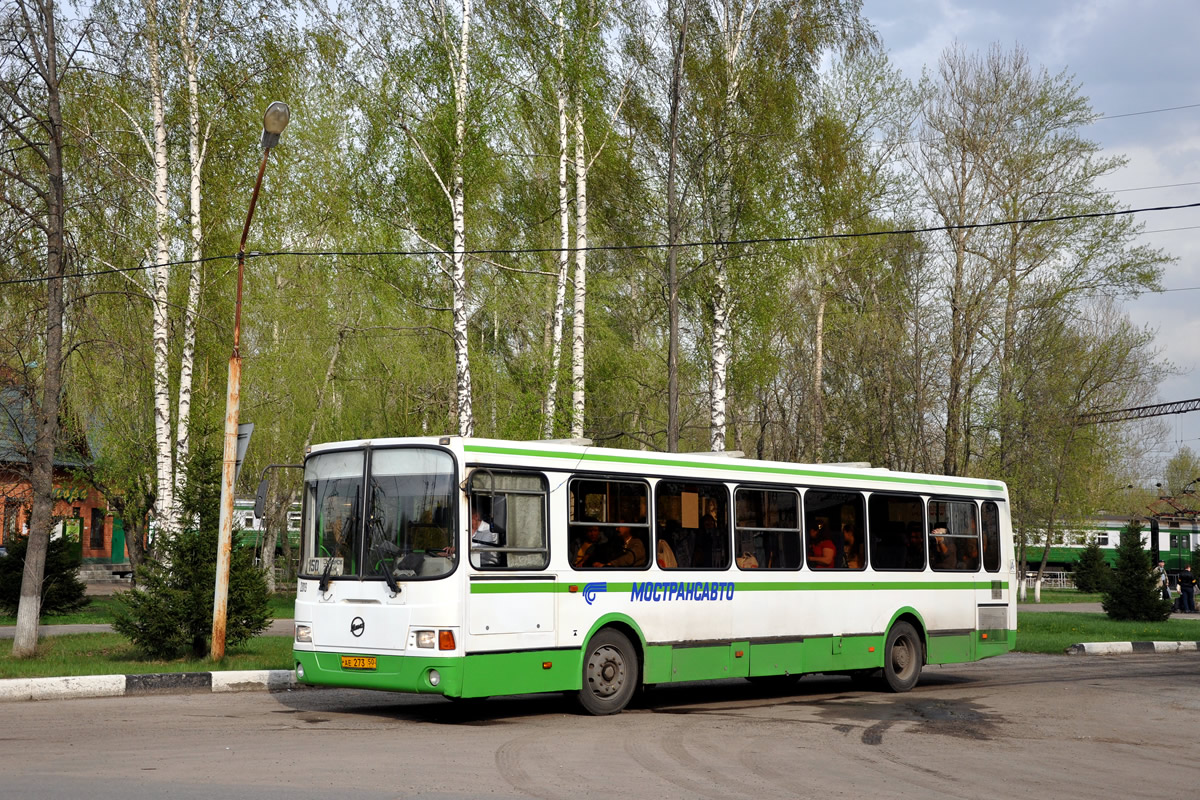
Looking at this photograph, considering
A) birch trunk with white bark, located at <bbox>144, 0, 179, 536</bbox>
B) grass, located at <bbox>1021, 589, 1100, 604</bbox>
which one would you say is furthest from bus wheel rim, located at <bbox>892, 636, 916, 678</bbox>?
grass, located at <bbox>1021, 589, 1100, 604</bbox>

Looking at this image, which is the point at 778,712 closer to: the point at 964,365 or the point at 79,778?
the point at 79,778

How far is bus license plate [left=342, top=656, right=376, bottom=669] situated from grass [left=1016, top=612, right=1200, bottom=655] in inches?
612

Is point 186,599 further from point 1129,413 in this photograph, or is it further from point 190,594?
point 1129,413

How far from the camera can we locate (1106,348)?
1577 inches

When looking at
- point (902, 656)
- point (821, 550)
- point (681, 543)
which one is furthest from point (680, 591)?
point (902, 656)

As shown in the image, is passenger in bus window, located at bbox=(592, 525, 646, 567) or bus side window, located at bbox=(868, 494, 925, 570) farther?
bus side window, located at bbox=(868, 494, 925, 570)

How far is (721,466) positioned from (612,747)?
4.65 m

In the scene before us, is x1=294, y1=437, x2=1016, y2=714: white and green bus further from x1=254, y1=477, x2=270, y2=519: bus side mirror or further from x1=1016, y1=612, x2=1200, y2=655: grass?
x1=1016, y1=612, x2=1200, y2=655: grass

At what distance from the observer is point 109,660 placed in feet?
58.5

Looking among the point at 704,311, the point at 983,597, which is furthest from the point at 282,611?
the point at 983,597

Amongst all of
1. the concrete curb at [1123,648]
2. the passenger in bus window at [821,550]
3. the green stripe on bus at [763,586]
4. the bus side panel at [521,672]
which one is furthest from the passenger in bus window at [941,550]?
the concrete curb at [1123,648]

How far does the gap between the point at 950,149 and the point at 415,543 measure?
27.9 metres

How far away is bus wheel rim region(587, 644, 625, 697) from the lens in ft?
43.7

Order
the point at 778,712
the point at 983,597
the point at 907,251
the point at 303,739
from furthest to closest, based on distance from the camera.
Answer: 1. the point at 907,251
2. the point at 983,597
3. the point at 778,712
4. the point at 303,739
